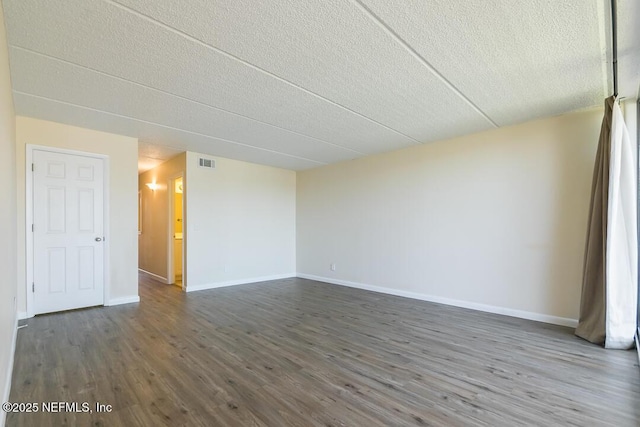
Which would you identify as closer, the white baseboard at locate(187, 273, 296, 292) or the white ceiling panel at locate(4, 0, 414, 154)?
the white ceiling panel at locate(4, 0, 414, 154)

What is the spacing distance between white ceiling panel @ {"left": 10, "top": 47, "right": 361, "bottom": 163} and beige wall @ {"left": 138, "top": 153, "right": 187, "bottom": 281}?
1736 mm

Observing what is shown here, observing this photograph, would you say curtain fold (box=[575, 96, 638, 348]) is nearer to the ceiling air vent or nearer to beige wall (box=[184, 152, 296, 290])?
beige wall (box=[184, 152, 296, 290])

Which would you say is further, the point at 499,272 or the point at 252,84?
the point at 499,272

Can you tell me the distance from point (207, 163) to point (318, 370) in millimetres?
4361

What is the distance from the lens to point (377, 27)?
1.99 m

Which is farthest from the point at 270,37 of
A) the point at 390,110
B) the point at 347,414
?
the point at 347,414

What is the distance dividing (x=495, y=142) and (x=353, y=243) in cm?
290

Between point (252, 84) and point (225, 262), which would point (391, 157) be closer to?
point (252, 84)

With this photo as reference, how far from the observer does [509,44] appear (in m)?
2.17

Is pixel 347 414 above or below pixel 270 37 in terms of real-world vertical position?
below

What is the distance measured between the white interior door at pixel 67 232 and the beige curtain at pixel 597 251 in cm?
601

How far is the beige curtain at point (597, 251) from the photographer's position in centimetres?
295

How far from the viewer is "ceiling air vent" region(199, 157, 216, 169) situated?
5.48 m

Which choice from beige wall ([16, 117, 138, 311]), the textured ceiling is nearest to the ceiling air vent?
beige wall ([16, 117, 138, 311])
